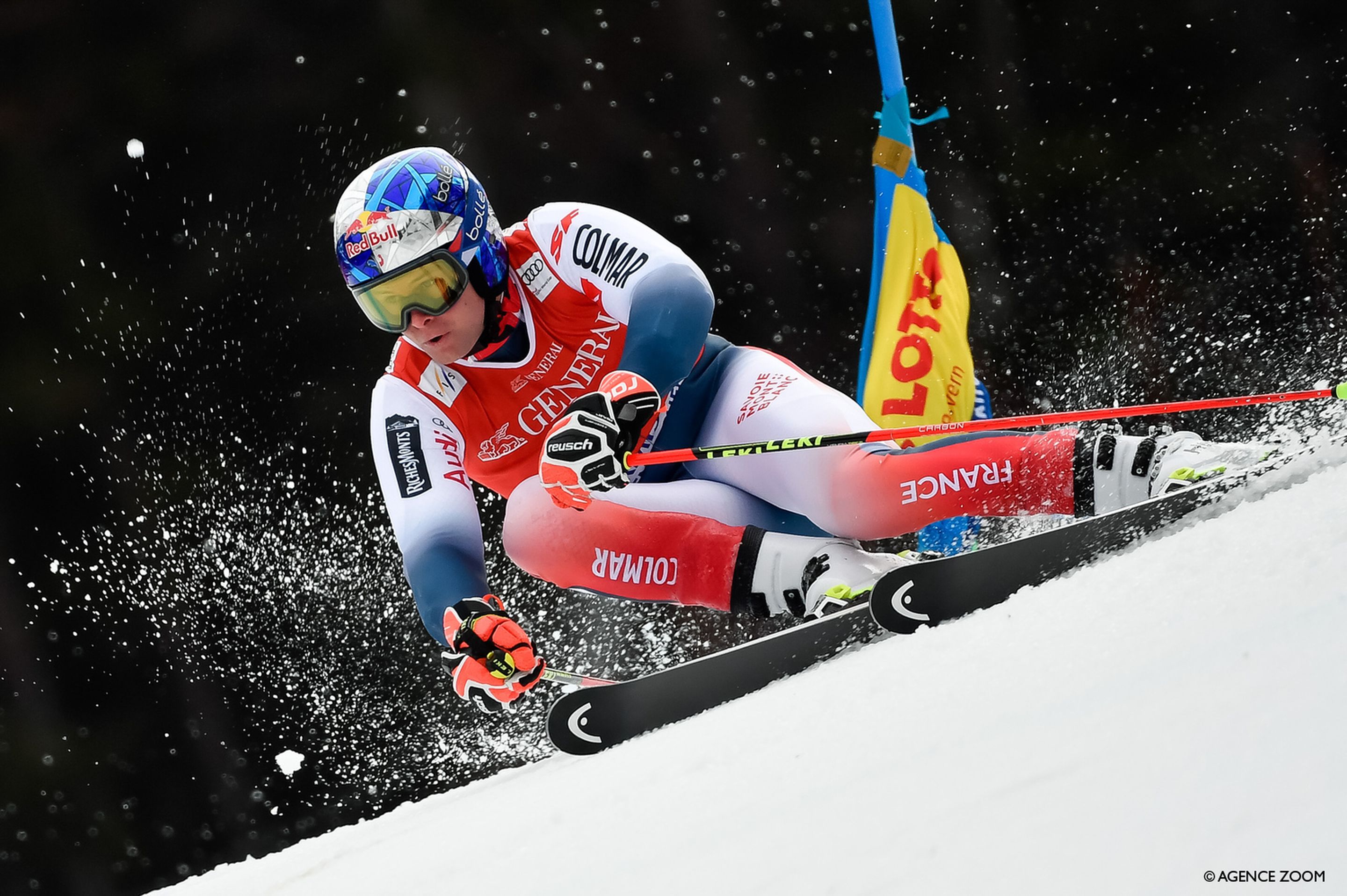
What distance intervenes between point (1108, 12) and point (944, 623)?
148 inches

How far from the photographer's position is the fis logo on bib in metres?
2.18

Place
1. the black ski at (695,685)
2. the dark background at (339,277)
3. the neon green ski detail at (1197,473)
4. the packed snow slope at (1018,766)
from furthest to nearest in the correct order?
1. the dark background at (339,277)
2. the black ski at (695,685)
3. the neon green ski detail at (1197,473)
4. the packed snow slope at (1018,766)

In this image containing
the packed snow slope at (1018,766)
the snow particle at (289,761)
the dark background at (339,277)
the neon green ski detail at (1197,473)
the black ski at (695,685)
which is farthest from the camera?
the snow particle at (289,761)

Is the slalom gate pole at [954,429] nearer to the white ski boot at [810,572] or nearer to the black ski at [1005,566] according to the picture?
the black ski at [1005,566]

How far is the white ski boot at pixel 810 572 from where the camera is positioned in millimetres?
2139

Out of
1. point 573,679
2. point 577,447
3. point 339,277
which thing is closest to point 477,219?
point 577,447

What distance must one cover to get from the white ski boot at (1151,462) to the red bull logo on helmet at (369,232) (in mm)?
1333

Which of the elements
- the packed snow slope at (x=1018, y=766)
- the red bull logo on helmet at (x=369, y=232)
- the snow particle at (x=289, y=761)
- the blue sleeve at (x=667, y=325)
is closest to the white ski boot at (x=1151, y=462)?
the packed snow slope at (x=1018, y=766)

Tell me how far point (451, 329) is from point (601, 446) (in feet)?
1.50

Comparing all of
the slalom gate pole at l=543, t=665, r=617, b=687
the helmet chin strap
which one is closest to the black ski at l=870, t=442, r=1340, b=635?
the slalom gate pole at l=543, t=665, r=617, b=687

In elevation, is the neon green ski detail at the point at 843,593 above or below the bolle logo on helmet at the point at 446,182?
below

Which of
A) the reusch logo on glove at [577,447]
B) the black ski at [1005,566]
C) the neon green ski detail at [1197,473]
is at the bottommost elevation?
the black ski at [1005,566]
